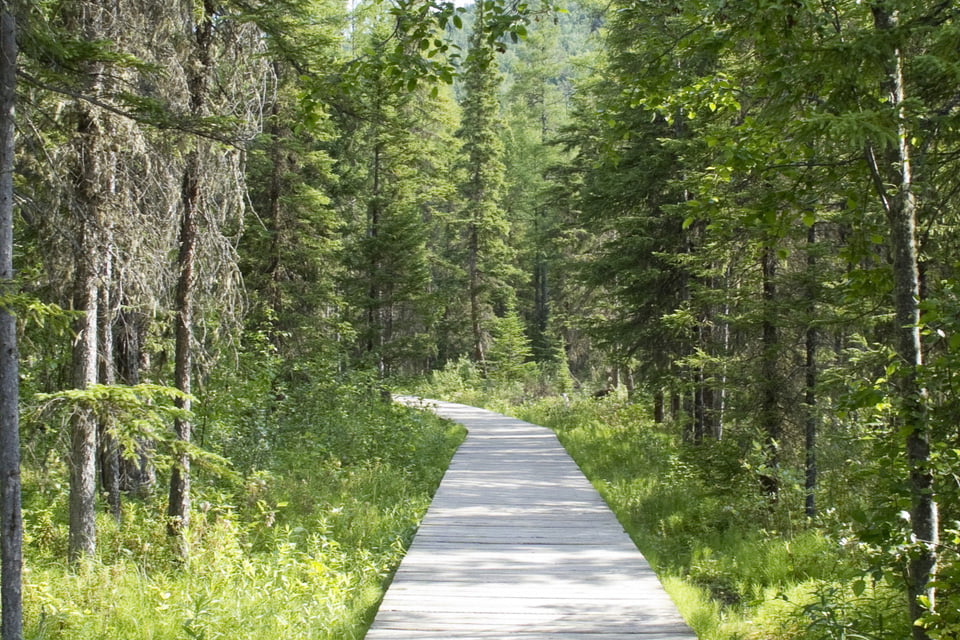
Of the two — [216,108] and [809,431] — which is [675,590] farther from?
[216,108]

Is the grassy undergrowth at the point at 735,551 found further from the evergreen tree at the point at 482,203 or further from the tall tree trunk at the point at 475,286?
the evergreen tree at the point at 482,203

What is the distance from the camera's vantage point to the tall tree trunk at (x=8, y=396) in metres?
3.85

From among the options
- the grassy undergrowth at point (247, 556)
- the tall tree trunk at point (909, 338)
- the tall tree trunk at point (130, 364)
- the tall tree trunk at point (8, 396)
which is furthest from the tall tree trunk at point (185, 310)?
the tall tree trunk at point (909, 338)

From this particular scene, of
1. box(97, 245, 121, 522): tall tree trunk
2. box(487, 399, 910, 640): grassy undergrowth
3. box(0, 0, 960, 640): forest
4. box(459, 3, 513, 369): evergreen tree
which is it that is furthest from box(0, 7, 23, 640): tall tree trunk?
box(459, 3, 513, 369): evergreen tree

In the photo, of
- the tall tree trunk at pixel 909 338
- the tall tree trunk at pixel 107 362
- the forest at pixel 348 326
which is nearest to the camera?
the tall tree trunk at pixel 909 338

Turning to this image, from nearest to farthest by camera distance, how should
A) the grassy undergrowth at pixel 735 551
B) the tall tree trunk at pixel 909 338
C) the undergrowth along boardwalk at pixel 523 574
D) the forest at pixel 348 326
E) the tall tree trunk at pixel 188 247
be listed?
1. the tall tree trunk at pixel 909 338
2. the forest at pixel 348 326
3. the grassy undergrowth at pixel 735 551
4. the undergrowth along boardwalk at pixel 523 574
5. the tall tree trunk at pixel 188 247

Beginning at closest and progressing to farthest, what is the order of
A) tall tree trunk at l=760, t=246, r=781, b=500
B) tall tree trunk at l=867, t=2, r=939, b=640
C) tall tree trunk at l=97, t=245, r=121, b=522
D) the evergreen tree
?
tall tree trunk at l=867, t=2, r=939, b=640, tall tree trunk at l=97, t=245, r=121, b=522, tall tree trunk at l=760, t=246, r=781, b=500, the evergreen tree

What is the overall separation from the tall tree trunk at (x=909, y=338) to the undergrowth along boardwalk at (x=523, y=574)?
5.41 feet

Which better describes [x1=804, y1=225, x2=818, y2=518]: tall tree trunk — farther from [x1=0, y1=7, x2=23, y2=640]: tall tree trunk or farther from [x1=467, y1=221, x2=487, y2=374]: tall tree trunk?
[x1=467, y1=221, x2=487, y2=374]: tall tree trunk

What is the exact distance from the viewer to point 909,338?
3.74 metres

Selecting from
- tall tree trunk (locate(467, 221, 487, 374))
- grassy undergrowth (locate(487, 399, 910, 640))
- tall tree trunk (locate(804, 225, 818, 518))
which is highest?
tall tree trunk (locate(467, 221, 487, 374))

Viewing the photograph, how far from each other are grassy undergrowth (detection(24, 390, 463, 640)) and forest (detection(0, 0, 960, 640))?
0.04 meters

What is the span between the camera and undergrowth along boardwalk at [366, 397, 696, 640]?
4898 mm

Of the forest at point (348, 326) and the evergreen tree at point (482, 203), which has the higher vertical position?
the evergreen tree at point (482, 203)
